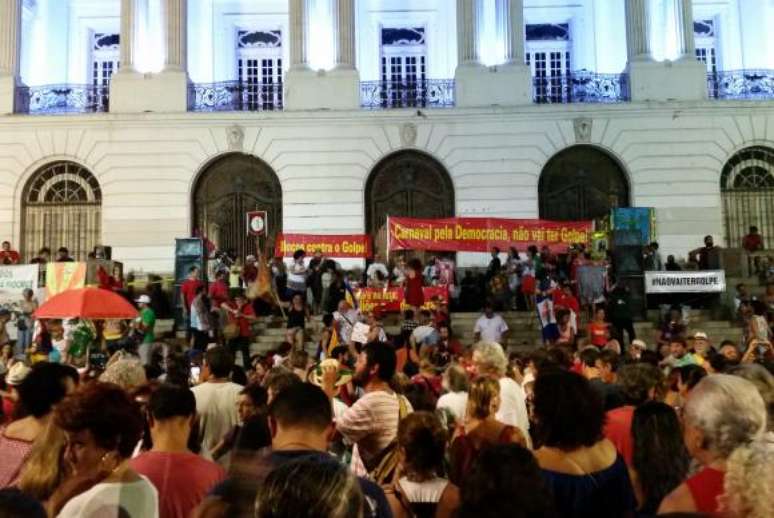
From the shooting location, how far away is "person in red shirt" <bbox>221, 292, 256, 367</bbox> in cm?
1650

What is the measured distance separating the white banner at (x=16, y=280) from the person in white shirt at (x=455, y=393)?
15.8 meters

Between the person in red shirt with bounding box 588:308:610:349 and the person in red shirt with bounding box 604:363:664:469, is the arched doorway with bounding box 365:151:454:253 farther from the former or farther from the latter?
the person in red shirt with bounding box 604:363:664:469

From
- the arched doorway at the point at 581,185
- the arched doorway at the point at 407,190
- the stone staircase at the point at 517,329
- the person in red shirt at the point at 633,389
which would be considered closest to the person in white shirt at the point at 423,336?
the stone staircase at the point at 517,329

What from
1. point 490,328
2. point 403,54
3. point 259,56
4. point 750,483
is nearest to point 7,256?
point 259,56

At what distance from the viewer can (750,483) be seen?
288cm

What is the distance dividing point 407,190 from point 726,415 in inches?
896

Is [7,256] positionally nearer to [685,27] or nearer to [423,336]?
[423,336]

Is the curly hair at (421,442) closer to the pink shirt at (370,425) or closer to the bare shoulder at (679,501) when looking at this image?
the pink shirt at (370,425)

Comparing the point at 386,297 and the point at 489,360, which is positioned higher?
the point at 386,297

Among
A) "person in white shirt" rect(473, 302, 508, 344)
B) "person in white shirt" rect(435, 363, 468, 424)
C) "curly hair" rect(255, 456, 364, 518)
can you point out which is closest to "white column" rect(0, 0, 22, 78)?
"person in white shirt" rect(473, 302, 508, 344)

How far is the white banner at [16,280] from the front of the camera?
20.2 meters

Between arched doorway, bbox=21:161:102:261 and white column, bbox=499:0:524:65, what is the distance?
1321cm

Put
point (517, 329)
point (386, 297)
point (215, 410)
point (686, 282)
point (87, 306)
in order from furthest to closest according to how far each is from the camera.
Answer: point (686, 282)
point (386, 297)
point (517, 329)
point (87, 306)
point (215, 410)

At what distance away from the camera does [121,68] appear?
26641 millimetres
